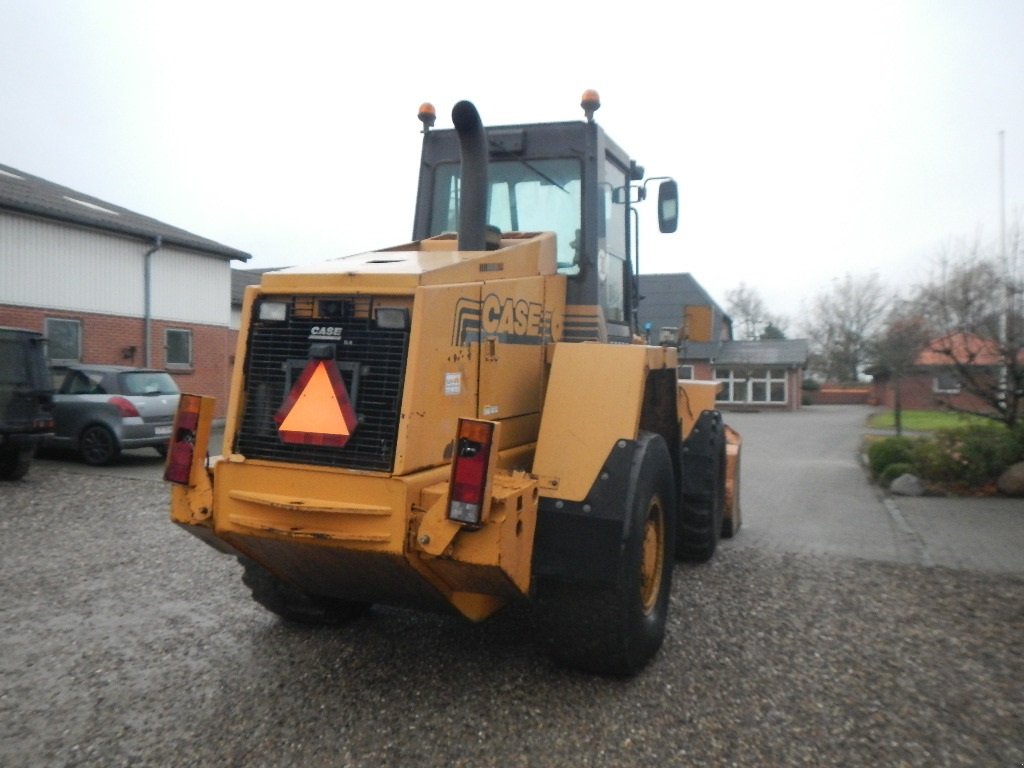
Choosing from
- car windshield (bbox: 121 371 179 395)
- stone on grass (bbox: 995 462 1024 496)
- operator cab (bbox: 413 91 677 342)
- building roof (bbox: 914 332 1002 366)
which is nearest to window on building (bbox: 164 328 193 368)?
car windshield (bbox: 121 371 179 395)

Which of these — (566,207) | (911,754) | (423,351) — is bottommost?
(911,754)

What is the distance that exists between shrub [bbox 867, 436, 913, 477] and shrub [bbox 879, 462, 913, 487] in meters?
0.17

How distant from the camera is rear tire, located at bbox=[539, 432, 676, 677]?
4.16m

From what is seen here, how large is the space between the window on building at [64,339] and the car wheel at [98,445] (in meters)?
4.89

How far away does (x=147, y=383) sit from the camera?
13.2 m

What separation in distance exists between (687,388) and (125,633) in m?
4.22

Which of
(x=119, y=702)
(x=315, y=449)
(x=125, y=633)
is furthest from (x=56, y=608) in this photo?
(x=315, y=449)

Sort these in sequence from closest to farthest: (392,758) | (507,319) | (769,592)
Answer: (392,758) < (507,319) < (769,592)

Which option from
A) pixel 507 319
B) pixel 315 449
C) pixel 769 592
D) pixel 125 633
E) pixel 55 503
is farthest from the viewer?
pixel 55 503

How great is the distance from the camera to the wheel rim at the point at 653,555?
4745 millimetres

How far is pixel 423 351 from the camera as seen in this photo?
3.94 metres

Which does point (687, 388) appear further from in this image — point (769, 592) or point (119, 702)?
point (119, 702)

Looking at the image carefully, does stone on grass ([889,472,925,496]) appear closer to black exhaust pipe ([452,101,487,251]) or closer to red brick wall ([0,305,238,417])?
black exhaust pipe ([452,101,487,251])

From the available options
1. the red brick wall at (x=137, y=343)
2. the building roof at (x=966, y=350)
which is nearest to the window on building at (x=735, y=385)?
the red brick wall at (x=137, y=343)
